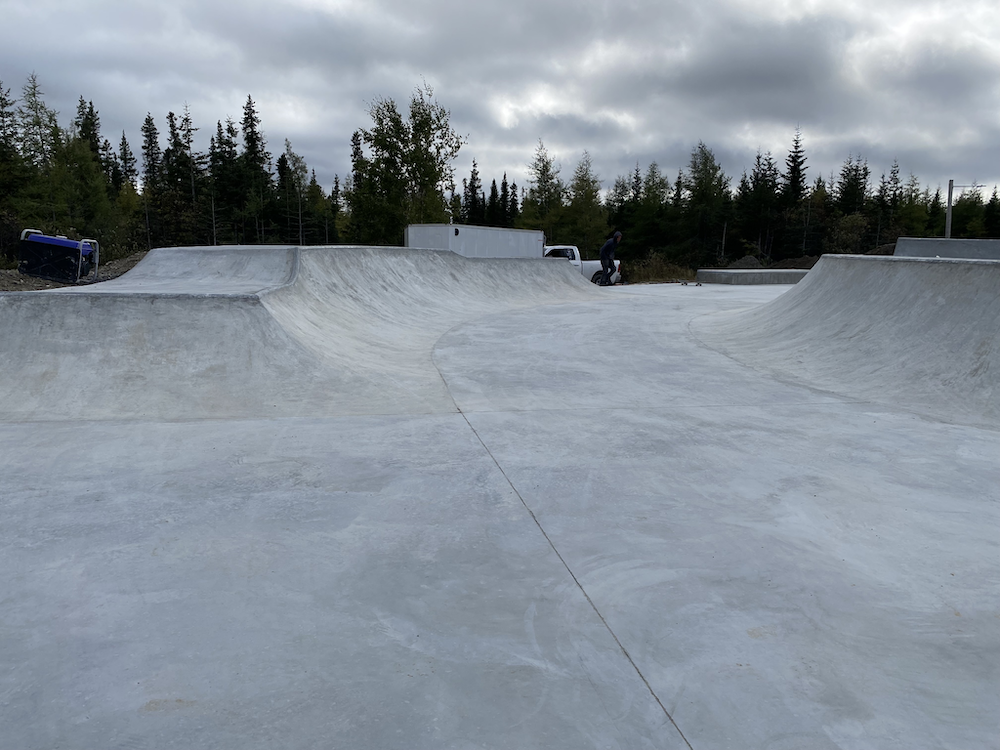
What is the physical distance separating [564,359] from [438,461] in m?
4.60

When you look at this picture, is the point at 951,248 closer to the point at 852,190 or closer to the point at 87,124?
the point at 852,190

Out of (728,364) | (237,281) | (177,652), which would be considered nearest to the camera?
(177,652)

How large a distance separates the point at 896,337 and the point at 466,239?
53.8 feet

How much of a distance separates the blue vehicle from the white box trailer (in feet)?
31.2

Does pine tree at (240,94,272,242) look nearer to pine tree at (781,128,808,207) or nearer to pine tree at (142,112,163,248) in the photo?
pine tree at (142,112,163,248)

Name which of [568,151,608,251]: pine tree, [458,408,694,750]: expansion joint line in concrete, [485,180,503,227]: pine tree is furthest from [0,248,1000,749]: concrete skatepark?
[485,180,503,227]: pine tree

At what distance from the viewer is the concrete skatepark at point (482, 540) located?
2.26m

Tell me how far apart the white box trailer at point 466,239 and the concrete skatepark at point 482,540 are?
Answer: 14834 millimetres

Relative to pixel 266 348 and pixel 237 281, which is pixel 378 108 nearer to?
pixel 237 281

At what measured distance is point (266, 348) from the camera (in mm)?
7508

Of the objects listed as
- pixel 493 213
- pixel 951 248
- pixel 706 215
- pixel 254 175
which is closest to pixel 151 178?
pixel 254 175

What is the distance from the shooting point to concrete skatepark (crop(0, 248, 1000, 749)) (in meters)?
2.26

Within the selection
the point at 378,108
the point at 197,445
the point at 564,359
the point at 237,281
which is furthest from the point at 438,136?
the point at 197,445

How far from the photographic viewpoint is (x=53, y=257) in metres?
16.7
